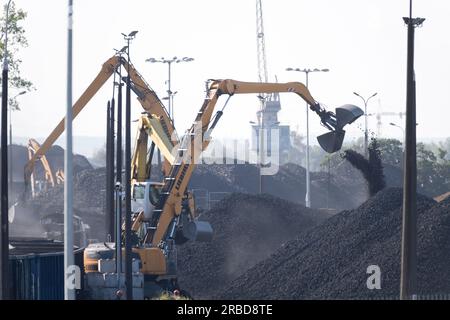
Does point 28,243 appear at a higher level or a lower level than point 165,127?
lower

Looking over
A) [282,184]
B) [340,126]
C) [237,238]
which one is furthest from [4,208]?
[282,184]

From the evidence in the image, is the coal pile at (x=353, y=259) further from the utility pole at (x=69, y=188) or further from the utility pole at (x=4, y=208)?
the utility pole at (x=69, y=188)

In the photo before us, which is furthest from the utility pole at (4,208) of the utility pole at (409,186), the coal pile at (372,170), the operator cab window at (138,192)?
the coal pile at (372,170)

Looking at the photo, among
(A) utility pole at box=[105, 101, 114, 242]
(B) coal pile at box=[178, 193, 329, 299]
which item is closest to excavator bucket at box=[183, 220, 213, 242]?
(B) coal pile at box=[178, 193, 329, 299]

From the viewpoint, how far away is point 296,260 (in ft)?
157

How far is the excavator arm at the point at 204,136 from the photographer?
46.2 metres

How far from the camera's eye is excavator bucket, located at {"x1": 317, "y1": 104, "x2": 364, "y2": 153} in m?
51.7

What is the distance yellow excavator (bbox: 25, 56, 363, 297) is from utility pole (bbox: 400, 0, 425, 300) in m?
13.7

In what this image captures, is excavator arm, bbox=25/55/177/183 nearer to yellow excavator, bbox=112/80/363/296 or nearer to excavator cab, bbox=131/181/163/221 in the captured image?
yellow excavator, bbox=112/80/363/296

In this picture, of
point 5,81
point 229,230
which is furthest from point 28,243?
point 229,230

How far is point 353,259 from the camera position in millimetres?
46219

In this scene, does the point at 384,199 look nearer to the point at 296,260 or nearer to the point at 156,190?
the point at 296,260

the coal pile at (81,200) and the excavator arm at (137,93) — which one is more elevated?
the excavator arm at (137,93)
